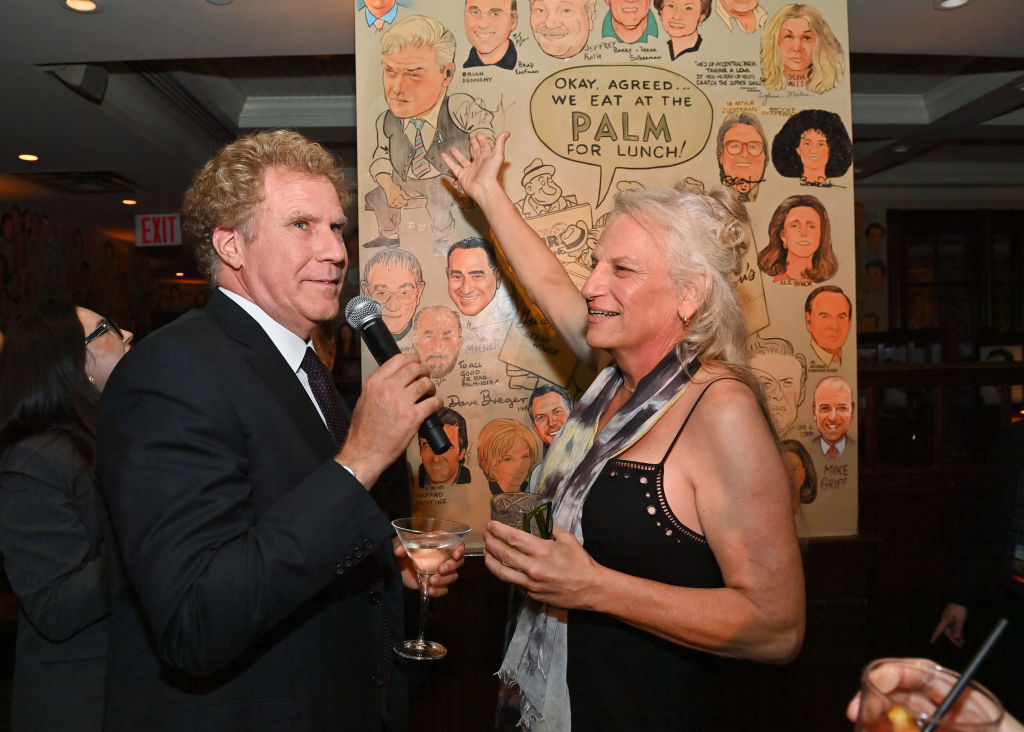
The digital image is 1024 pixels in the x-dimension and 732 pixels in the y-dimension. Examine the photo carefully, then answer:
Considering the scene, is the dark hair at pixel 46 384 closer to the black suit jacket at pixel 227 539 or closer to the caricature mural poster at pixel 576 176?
the caricature mural poster at pixel 576 176

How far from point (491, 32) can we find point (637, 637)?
207 cm

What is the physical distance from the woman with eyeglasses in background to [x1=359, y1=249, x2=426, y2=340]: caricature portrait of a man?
102 cm

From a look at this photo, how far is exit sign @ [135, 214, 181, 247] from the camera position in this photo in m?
7.64

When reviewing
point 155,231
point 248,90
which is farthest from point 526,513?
point 155,231

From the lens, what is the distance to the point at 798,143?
263cm

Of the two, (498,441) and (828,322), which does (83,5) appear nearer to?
(498,441)

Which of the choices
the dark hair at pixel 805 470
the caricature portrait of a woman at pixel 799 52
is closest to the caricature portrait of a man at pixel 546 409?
the dark hair at pixel 805 470

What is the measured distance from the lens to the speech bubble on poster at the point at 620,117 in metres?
2.54

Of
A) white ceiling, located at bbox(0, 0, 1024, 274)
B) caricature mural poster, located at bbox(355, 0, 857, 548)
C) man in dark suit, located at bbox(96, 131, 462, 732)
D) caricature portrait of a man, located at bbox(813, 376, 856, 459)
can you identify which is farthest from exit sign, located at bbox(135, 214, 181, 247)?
caricature portrait of a man, located at bbox(813, 376, 856, 459)

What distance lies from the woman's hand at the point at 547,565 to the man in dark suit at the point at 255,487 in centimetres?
20

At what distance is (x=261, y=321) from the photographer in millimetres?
1528

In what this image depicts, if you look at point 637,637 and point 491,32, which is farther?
point 491,32

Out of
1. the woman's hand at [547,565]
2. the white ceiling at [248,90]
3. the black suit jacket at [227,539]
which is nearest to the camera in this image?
the black suit jacket at [227,539]

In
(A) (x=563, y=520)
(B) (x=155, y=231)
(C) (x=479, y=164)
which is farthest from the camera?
(B) (x=155, y=231)
